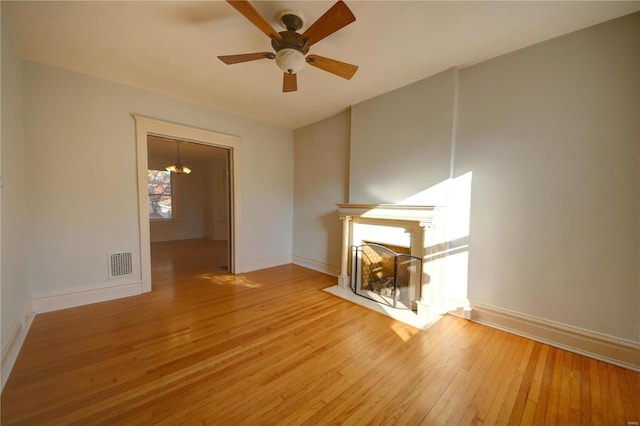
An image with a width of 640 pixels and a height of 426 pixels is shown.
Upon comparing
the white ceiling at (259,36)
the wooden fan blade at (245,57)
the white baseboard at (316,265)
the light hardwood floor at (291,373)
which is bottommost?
the light hardwood floor at (291,373)

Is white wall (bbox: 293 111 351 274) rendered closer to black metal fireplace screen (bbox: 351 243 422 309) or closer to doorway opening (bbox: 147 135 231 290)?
black metal fireplace screen (bbox: 351 243 422 309)

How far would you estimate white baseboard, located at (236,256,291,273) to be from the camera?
13.1ft

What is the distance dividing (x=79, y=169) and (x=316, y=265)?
3.35 meters

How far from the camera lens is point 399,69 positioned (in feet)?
8.15

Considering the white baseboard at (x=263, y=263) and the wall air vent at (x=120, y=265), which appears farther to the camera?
the white baseboard at (x=263, y=263)

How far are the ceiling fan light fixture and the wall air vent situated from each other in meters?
2.92

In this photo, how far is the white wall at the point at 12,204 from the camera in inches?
65.9

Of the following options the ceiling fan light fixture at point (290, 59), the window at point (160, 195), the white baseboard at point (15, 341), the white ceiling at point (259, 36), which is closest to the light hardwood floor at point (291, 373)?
the white baseboard at point (15, 341)

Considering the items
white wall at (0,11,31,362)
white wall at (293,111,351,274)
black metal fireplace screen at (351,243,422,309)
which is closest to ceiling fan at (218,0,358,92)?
white wall at (0,11,31,362)

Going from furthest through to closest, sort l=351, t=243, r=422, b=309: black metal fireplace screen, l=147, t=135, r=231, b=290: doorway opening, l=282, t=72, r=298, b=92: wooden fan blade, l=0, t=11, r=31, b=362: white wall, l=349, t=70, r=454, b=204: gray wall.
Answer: l=147, t=135, r=231, b=290: doorway opening, l=351, t=243, r=422, b=309: black metal fireplace screen, l=349, t=70, r=454, b=204: gray wall, l=282, t=72, r=298, b=92: wooden fan blade, l=0, t=11, r=31, b=362: white wall

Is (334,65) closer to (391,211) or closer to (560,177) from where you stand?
(391,211)

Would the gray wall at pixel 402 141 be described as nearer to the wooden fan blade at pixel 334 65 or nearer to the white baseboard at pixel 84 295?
the wooden fan blade at pixel 334 65

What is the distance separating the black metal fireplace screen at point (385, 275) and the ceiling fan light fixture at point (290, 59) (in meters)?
2.14

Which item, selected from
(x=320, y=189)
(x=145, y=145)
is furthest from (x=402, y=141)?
(x=145, y=145)
